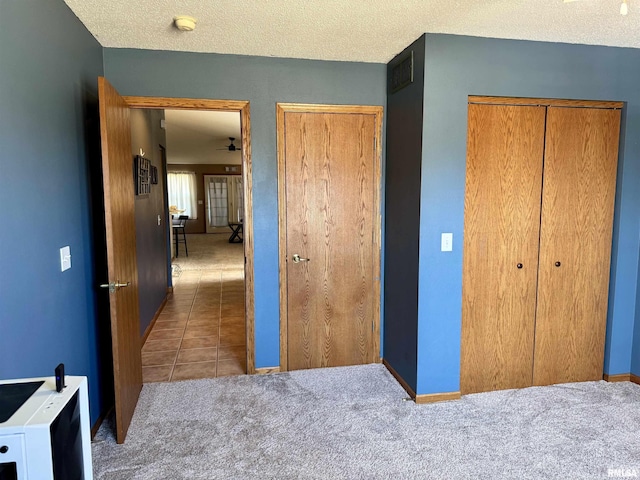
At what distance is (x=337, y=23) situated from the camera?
7.61 feet

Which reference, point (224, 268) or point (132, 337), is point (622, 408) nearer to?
point (132, 337)

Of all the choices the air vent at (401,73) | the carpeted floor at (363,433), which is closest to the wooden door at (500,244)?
the carpeted floor at (363,433)

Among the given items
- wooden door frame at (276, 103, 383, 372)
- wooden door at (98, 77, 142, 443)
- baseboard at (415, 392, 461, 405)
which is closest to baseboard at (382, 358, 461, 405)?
baseboard at (415, 392, 461, 405)

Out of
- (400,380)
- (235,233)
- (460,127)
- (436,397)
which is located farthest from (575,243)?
(235,233)

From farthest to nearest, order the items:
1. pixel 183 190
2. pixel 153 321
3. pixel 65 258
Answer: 1. pixel 183 190
2. pixel 153 321
3. pixel 65 258

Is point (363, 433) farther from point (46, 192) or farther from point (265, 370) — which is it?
point (46, 192)

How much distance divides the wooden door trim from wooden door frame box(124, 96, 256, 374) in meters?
1.47

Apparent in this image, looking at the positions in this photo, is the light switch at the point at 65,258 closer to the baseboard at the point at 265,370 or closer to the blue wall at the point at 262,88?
the blue wall at the point at 262,88

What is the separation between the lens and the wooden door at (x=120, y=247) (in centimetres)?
209

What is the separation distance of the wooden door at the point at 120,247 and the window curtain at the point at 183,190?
444 inches

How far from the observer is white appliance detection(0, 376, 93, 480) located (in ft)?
3.11

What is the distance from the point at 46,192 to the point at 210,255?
7536 mm

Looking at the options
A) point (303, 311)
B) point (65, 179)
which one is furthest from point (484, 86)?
point (65, 179)

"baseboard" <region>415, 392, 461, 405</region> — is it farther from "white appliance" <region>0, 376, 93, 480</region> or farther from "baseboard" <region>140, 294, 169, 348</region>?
"baseboard" <region>140, 294, 169, 348</region>
